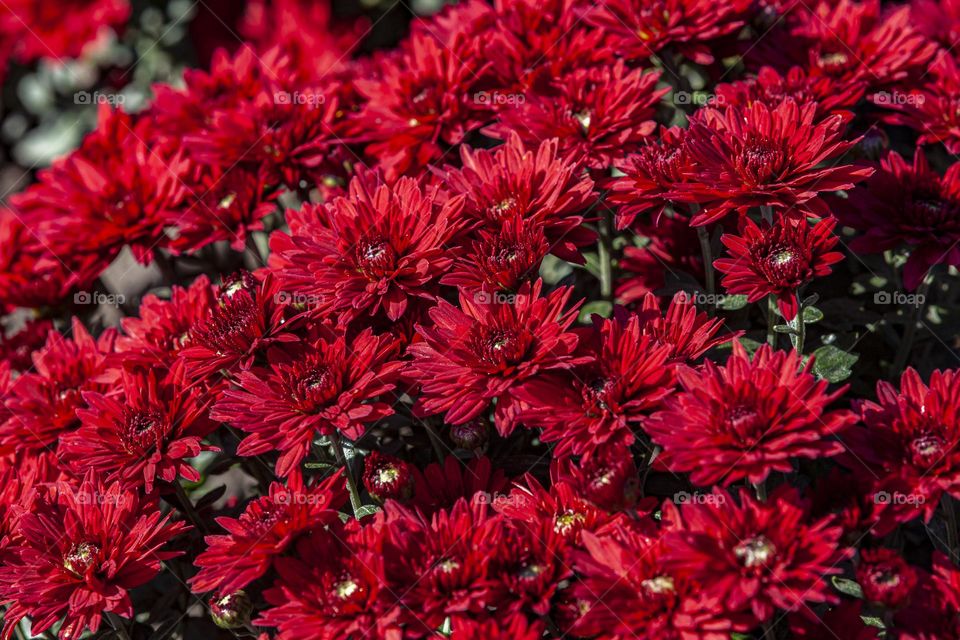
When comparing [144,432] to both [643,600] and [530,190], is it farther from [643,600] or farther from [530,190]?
[643,600]

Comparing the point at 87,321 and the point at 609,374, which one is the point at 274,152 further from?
the point at 609,374

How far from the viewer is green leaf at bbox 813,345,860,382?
88.7 inches

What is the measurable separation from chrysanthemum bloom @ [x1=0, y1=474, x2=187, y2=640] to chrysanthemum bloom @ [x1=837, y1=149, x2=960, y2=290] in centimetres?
178

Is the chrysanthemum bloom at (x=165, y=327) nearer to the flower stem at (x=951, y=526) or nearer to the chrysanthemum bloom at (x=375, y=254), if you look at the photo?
the chrysanthemum bloom at (x=375, y=254)

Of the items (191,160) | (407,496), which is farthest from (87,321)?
(407,496)

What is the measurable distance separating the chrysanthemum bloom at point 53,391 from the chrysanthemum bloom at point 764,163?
1.52 meters

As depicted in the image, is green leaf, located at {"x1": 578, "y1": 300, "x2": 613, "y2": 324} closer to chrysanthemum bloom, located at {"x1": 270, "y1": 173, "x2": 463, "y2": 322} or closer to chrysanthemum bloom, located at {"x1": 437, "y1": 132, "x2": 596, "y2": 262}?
chrysanthemum bloom, located at {"x1": 437, "y1": 132, "x2": 596, "y2": 262}

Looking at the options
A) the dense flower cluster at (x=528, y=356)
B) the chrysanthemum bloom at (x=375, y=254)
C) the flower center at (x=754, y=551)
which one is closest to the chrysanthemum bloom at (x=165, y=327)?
the dense flower cluster at (x=528, y=356)

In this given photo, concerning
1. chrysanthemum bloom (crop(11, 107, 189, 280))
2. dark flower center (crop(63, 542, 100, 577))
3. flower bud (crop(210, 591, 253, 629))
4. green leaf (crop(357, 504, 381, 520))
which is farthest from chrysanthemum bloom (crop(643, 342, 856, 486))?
chrysanthemum bloom (crop(11, 107, 189, 280))

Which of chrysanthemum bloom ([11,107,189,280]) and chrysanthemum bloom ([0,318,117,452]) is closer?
chrysanthemum bloom ([0,318,117,452])

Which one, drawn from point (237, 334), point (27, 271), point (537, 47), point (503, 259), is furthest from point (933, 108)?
point (27, 271)

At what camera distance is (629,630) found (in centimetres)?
178

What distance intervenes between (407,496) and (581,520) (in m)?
0.41

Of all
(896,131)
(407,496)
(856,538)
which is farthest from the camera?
(896,131)
